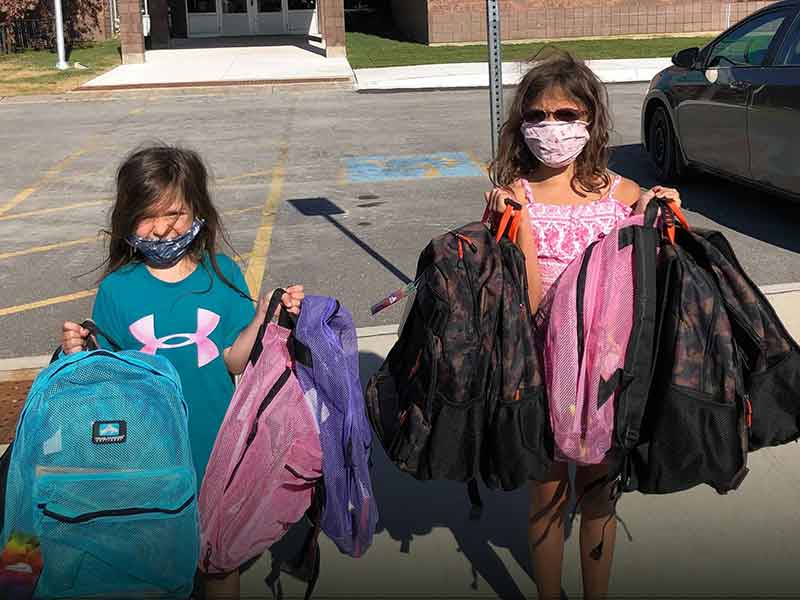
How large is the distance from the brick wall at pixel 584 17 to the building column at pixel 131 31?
7.93 meters

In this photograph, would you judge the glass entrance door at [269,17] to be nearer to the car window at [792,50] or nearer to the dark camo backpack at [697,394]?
the car window at [792,50]

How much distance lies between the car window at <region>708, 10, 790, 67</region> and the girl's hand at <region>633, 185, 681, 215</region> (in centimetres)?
562

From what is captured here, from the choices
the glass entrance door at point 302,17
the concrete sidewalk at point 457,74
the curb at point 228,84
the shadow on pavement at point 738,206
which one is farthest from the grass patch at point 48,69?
the shadow on pavement at point 738,206

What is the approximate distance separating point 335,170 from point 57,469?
880 centimetres

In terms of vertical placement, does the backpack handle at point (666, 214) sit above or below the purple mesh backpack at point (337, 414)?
above

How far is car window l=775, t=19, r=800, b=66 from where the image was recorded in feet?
24.5

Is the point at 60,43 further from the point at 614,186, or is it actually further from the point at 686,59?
the point at 614,186

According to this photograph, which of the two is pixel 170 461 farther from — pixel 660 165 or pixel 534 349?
pixel 660 165

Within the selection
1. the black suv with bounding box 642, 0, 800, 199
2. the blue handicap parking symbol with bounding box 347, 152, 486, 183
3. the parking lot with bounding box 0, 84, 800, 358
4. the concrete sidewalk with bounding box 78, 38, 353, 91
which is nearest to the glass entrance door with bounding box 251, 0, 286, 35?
the concrete sidewalk with bounding box 78, 38, 353, 91

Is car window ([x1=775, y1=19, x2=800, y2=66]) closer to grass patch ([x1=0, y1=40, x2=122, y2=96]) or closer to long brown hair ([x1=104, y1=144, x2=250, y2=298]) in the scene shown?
long brown hair ([x1=104, y1=144, x2=250, y2=298])

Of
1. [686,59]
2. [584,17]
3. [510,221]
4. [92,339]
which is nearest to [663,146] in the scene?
[686,59]

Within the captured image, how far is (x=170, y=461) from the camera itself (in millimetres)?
2361

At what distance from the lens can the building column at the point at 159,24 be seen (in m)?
31.2

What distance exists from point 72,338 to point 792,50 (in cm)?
649
